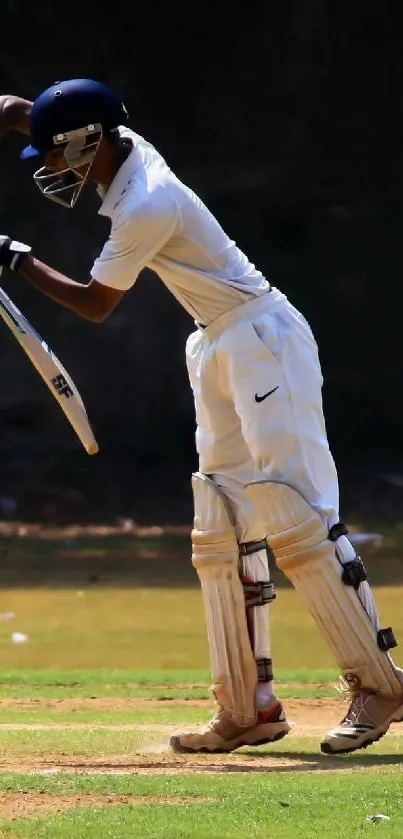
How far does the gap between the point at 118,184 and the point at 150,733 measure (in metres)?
1.78

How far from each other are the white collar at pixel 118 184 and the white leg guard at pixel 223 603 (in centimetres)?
86

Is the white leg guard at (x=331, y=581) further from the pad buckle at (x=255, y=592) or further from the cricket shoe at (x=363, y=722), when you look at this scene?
the pad buckle at (x=255, y=592)

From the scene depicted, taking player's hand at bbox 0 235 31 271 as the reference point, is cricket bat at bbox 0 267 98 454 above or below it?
below

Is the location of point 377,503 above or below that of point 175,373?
below

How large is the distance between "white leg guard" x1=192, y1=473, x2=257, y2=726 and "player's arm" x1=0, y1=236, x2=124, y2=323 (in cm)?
67

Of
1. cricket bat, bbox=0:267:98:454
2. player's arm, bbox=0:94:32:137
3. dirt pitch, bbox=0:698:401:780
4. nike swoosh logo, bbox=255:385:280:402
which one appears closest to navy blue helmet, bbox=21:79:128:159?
player's arm, bbox=0:94:32:137

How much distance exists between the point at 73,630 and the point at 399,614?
1.68m

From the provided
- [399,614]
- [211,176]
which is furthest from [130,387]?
[399,614]

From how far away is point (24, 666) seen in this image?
787 centimetres

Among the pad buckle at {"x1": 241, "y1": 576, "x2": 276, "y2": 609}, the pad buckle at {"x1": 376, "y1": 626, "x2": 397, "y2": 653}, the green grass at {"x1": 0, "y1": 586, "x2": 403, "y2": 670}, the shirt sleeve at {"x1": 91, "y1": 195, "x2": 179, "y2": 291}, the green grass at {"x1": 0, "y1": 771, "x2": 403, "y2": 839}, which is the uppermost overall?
the shirt sleeve at {"x1": 91, "y1": 195, "x2": 179, "y2": 291}

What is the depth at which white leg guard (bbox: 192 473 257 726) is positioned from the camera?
5.28 m

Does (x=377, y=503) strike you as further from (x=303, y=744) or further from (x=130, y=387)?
(x=303, y=744)

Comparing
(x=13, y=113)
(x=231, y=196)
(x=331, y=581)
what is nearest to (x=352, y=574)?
(x=331, y=581)

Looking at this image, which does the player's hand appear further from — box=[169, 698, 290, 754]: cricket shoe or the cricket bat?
box=[169, 698, 290, 754]: cricket shoe
